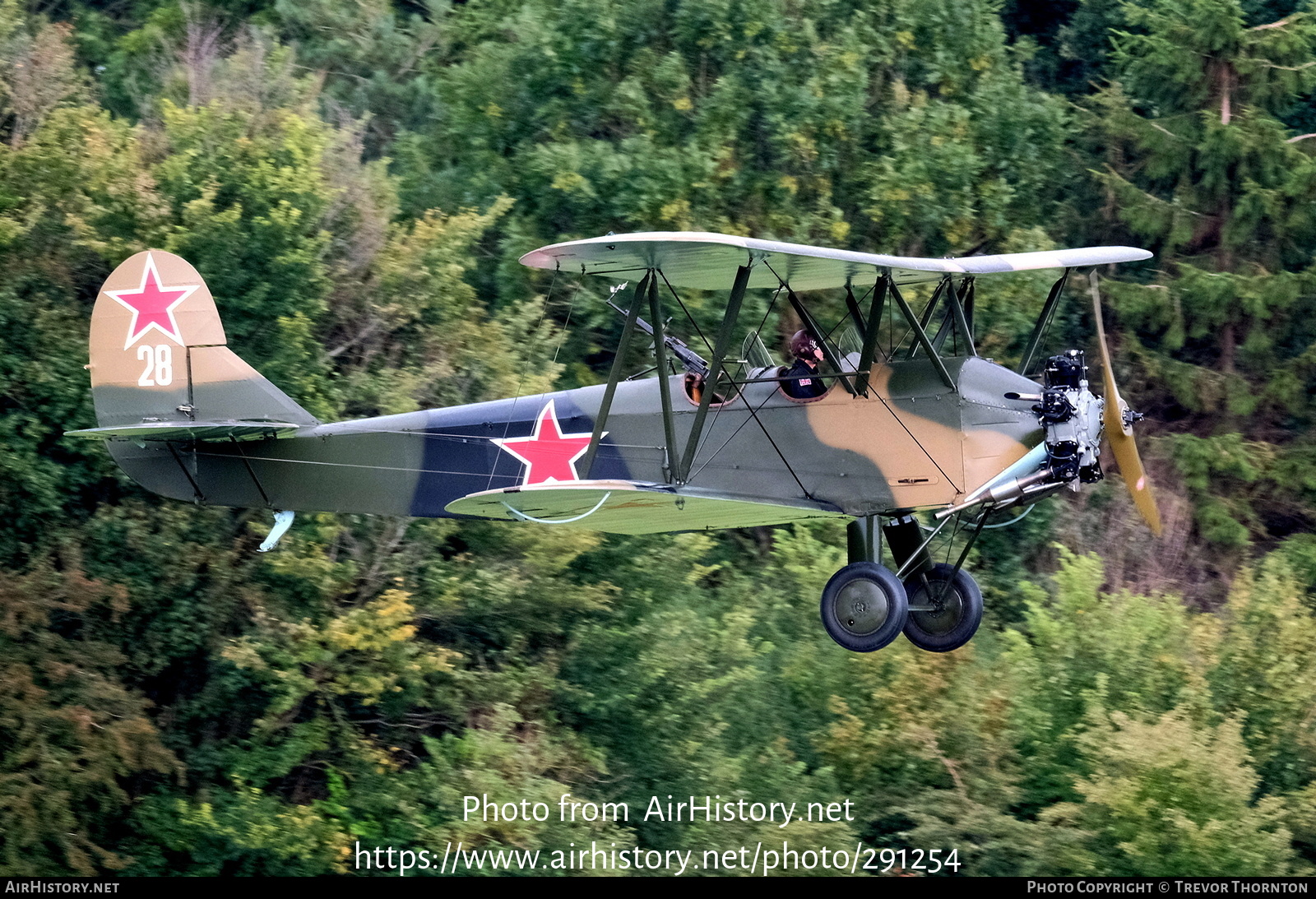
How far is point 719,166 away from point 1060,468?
→ 34.5 feet

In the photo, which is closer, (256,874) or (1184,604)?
(256,874)

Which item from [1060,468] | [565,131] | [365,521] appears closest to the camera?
[1060,468]

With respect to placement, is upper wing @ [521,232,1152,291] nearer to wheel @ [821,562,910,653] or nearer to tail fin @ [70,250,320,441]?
wheel @ [821,562,910,653]

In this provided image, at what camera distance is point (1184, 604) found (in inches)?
780

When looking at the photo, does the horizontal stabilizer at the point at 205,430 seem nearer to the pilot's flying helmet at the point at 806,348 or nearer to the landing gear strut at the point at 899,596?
the pilot's flying helmet at the point at 806,348

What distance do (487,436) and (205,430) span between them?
1.85 m

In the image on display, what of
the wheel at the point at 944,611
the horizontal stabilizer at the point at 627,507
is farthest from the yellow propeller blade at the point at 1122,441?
the horizontal stabilizer at the point at 627,507

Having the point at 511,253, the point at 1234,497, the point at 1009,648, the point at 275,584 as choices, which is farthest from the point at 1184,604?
the point at 275,584

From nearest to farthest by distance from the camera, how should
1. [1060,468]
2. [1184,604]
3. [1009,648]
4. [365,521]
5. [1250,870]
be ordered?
[1060,468] → [1250,870] → [365,521] → [1009,648] → [1184,604]

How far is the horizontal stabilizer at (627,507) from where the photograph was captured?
10242 millimetres

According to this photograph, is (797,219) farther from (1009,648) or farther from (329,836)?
(329,836)

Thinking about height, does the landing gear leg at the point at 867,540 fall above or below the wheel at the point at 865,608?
above

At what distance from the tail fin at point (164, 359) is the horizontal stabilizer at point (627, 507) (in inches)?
95.7

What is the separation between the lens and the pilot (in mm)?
11258
